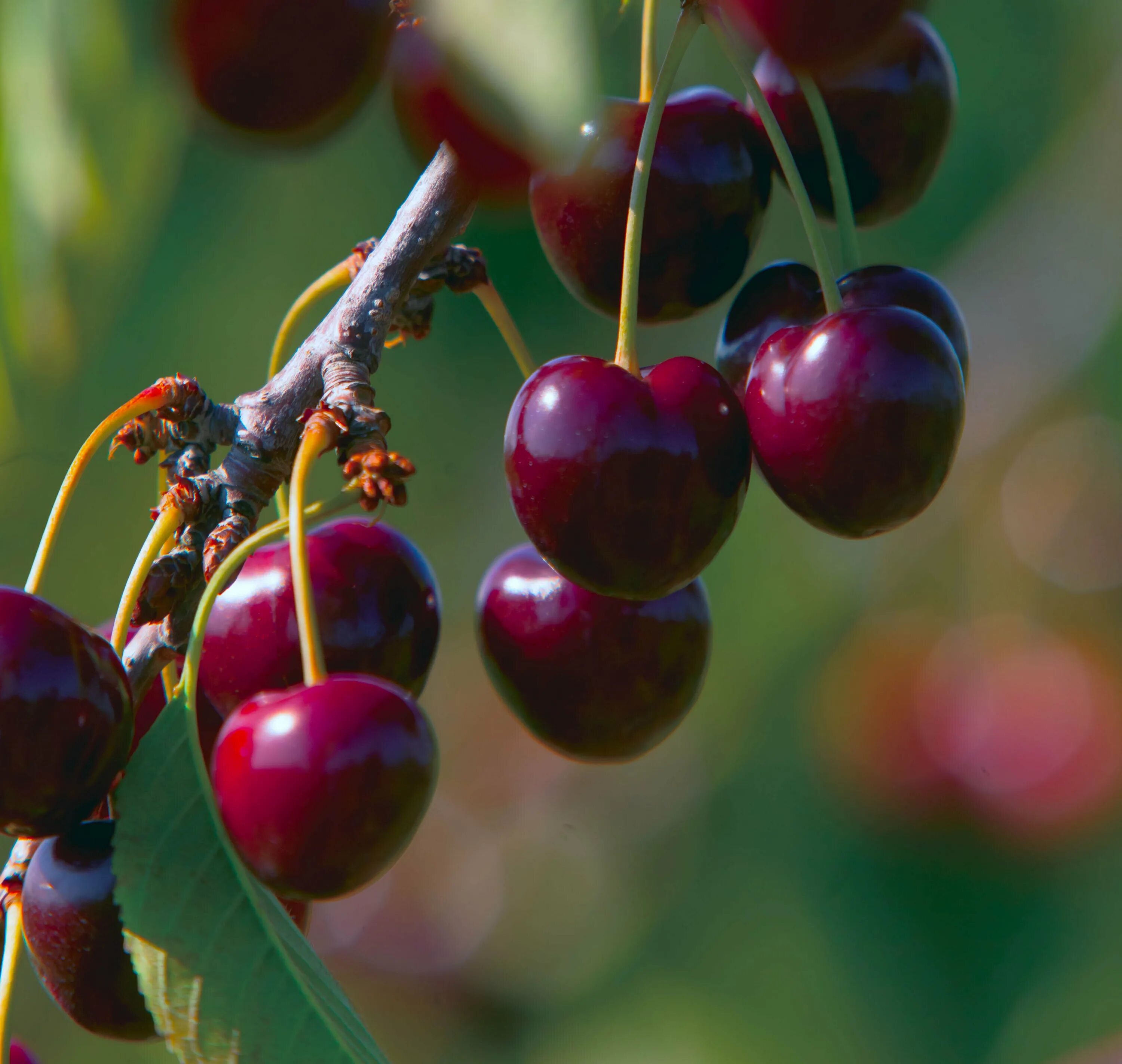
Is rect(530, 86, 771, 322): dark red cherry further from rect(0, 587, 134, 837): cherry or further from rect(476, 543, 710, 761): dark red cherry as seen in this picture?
rect(0, 587, 134, 837): cherry

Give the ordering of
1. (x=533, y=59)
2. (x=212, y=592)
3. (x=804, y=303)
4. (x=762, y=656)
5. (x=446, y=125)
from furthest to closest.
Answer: (x=762, y=656) < (x=804, y=303) < (x=212, y=592) < (x=446, y=125) < (x=533, y=59)

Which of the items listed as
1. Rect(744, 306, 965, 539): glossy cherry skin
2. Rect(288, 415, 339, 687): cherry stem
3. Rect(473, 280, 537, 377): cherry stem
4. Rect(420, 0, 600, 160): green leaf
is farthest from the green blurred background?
Rect(420, 0, 600, 160): green leaf

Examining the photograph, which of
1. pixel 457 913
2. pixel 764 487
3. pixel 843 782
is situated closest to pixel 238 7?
pixel 764 487

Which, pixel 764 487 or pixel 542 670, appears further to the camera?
pixel 764 487

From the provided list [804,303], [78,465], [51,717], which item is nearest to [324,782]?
[51,717]

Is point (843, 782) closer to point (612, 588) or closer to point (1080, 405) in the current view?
point (1080, 405)

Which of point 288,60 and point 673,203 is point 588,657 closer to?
point 673,203

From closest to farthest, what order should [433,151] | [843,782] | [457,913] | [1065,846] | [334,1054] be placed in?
[334,1054]
[433,151]
[1065,846]
[843,782]
[457,913]
